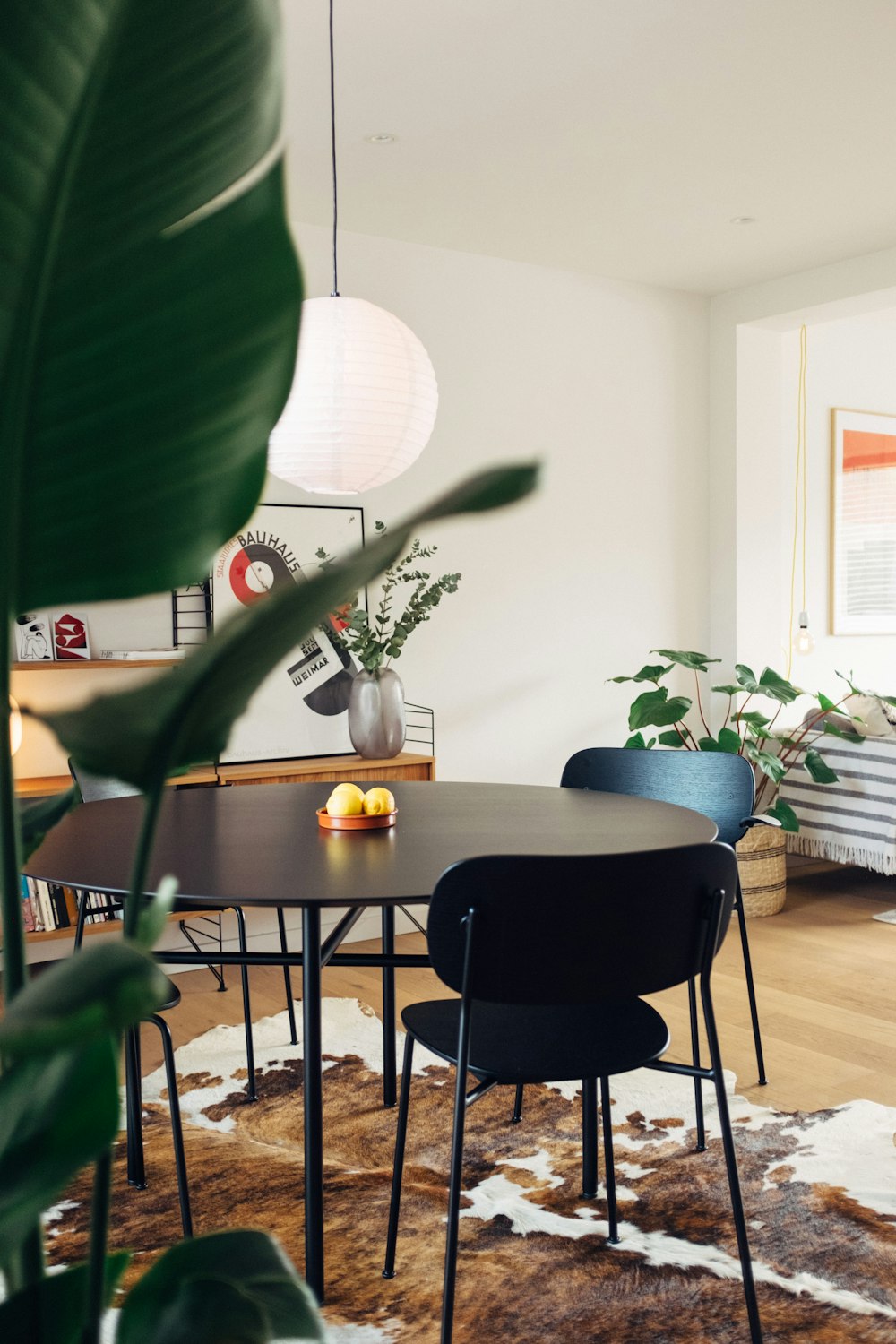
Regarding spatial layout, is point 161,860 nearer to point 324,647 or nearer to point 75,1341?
point 75,1341

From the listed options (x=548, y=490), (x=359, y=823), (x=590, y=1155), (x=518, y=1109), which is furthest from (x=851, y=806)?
(x=359, y=823)

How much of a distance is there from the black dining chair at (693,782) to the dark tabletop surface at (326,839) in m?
0.28

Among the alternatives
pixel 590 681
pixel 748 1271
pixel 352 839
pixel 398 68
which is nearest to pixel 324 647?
pixel 590 681

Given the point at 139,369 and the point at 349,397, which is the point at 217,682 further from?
the point at 349,397

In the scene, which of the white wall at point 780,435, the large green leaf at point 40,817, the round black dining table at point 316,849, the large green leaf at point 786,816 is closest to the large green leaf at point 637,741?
the large green leaf at point 786,816

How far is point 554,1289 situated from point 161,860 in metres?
→ 0.99

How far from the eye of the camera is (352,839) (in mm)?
2232

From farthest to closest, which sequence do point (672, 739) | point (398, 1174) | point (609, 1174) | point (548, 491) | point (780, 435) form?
point (780, 435)
point (672, 739)
point (548, 491)
point (609, 1174)
point (398, 1174)

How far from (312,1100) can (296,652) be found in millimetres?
2648

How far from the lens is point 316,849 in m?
2.14

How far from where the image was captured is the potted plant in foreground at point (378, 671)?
4242 mm

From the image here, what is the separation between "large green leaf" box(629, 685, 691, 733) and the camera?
4.91m

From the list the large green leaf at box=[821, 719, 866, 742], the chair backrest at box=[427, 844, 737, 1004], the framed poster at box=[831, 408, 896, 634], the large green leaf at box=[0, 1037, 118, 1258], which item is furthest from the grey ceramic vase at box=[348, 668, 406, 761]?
the large green leaf at box=[0, 1037, 118, 1258]

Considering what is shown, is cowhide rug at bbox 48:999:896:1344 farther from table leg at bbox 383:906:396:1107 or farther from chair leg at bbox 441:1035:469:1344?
chair leg at bbox 441:1035:469:1344
